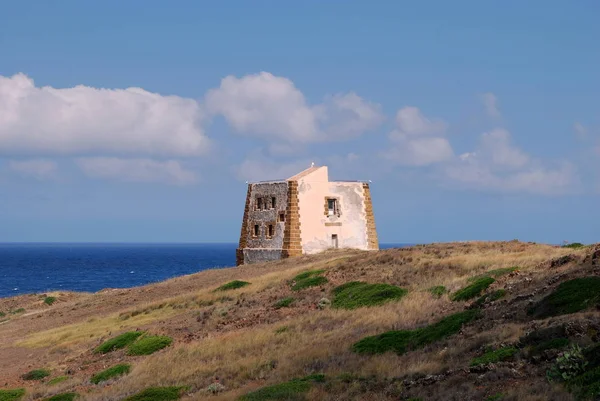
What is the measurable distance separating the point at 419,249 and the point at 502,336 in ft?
71.6

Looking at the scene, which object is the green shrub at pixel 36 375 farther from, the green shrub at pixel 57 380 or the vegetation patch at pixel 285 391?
the vegetation patch at pixel 285 391

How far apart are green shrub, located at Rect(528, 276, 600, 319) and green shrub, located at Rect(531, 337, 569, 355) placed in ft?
8.16

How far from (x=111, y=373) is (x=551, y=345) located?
1371 cm

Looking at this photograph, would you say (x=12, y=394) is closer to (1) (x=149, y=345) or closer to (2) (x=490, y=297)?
(1) (x=149, y=345)

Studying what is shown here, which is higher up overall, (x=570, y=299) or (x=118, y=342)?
(x=570, y=299)

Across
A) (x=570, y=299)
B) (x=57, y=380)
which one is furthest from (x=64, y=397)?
(x=570, y=299)

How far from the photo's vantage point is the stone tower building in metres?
51.7

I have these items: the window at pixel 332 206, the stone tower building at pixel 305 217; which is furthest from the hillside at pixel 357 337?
the window at pixel 332 206

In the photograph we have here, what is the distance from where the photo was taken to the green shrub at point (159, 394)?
1700 cm

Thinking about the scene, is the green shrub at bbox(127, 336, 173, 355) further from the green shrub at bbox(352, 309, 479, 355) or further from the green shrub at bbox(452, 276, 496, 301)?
the green shrub at bbox(452, 276, 496, 301)

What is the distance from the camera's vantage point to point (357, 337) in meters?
20.1

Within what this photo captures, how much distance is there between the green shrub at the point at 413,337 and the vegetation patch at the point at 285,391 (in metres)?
2.63

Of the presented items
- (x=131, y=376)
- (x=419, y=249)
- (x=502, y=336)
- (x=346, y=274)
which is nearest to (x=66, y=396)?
(x=131, y=376)

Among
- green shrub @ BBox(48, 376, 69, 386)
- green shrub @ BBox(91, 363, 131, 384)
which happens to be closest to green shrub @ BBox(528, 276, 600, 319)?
green shrub @ BBox(91, 363, 131, 384)
